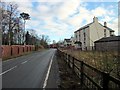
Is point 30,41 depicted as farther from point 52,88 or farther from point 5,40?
point 52,88

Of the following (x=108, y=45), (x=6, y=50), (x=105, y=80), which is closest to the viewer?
(x=105, y=80)

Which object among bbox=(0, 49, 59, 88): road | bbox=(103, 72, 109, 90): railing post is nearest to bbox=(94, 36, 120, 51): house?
bbox=(0, 49, 59, 88): road

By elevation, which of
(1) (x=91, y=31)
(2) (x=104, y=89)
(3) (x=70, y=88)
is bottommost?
(3) (x=70, y=88)

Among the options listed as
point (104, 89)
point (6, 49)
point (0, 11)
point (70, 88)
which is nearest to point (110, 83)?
point (104, 89)

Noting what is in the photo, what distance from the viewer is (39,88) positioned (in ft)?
36.9

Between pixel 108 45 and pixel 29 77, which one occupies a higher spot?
pixel 108 45

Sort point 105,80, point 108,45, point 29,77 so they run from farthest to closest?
1. point 108,45
2. point 29,77
3. point 105,80

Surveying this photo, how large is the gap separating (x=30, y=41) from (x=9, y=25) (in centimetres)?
6226

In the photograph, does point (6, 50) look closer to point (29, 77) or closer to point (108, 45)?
point (108, 45)

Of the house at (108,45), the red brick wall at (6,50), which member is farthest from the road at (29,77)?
the red brick wall at (6,50)

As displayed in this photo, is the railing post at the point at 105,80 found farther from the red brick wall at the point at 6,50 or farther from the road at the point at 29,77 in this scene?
the red brick wall at the point at 6,50

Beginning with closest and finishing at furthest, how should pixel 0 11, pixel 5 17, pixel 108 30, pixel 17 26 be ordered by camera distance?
pixel 0 11
pixel 5 17
pixel 17 26
pixel 108 30

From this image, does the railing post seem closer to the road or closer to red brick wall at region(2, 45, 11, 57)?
the road

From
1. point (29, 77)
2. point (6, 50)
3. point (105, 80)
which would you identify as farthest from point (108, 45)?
point (6, 50)
